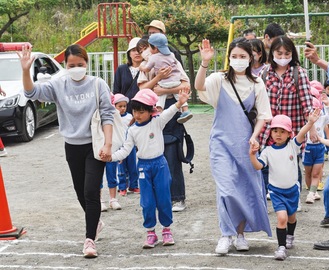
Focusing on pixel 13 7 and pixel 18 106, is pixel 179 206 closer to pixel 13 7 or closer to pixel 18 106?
pixel 18 106

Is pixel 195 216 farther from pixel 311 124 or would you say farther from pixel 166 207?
pixel 311 124

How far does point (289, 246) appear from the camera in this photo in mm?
7703

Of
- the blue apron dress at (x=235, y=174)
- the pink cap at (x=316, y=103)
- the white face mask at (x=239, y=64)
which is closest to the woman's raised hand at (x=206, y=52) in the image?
the white face mask at (x=239, y=64)

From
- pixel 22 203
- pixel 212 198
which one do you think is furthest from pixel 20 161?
pixel 212 198

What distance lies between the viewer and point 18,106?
16.1m

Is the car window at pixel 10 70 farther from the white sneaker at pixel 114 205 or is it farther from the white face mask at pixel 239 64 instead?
the white face mask at pixel 239 64

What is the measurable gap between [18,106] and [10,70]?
58.7 inches

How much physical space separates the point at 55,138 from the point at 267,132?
919 centimetres

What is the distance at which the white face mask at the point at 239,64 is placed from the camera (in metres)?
7.56

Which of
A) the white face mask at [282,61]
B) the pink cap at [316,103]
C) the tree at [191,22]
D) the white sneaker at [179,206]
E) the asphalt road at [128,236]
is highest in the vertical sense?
the tree at [191,22]

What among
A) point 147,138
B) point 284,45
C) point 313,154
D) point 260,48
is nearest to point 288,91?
point 284,45

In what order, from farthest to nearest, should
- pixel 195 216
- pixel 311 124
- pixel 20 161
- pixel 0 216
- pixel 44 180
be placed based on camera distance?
pixel 20 161 < pixel 44 180 < pixel 195 216 < pixel 0 216 < pixel 311 124

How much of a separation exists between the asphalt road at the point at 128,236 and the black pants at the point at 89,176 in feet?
1.06

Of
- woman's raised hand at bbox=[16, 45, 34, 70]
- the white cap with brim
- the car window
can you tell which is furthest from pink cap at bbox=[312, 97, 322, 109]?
the car window
